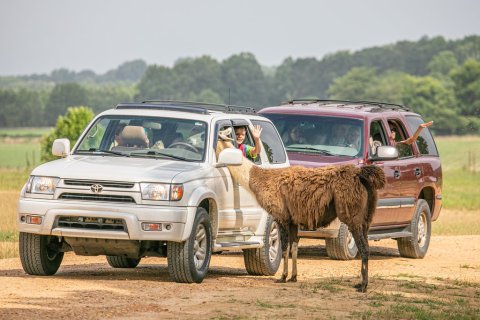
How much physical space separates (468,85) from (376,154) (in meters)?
152

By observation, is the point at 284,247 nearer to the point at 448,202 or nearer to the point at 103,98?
the point at 448,202

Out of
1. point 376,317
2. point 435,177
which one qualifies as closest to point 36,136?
point 435,177

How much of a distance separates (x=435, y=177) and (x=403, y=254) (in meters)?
1.38

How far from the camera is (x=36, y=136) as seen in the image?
125250mm

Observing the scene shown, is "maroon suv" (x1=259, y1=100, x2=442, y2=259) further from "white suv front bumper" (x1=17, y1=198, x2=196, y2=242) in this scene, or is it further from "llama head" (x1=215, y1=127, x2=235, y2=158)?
"white suv front bumper" (x1=17, y1=198, x2=196, y2=242)

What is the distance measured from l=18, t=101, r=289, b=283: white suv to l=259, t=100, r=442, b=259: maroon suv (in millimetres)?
2844

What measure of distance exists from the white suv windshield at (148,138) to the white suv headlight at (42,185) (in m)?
1.14

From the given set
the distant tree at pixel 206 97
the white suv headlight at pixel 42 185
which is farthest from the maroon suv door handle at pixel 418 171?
the distant tree at pixel 206 97

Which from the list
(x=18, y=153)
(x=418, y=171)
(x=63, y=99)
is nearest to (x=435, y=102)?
(x=63, y=99)

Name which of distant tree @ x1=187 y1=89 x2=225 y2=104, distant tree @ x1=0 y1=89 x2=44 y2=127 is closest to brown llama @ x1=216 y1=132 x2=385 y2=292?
distant tree @ x1=0 y1=89 x2=44 y2=127

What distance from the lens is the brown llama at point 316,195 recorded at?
15.0 metres

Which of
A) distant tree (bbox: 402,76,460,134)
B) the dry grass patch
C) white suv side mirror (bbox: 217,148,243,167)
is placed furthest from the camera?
distant tree (bbox: 402,76,460,134)

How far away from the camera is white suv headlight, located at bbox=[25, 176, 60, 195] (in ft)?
47.3

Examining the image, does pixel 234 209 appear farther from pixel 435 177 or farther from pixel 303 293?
→ pixel 435 177
